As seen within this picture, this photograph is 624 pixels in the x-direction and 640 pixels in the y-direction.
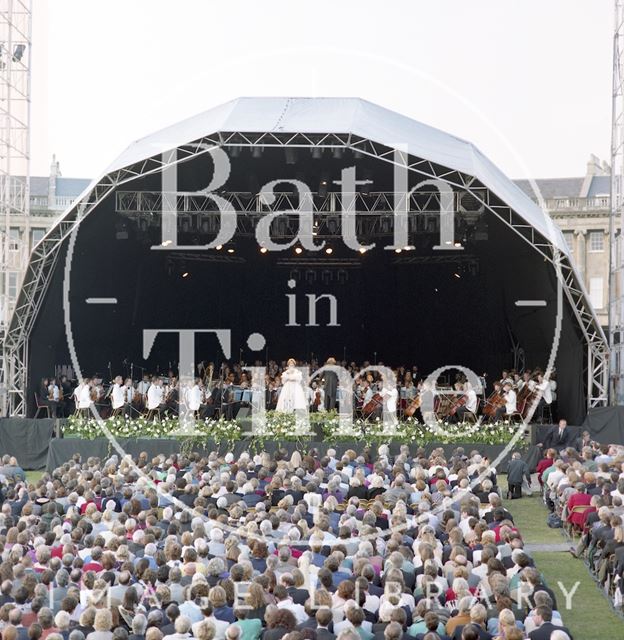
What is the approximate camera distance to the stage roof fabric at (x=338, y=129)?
2128cm

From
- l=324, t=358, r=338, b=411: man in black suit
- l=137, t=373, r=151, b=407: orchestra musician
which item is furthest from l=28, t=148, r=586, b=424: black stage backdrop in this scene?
l=324, t=358, r=338, b=411: man in black suit

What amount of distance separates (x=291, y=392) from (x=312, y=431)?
1.41 meters

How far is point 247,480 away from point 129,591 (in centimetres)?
596

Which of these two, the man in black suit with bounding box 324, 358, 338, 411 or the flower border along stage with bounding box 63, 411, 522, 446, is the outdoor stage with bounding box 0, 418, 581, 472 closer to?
the flower border along stage with bounding box 63, 411, 522, 446

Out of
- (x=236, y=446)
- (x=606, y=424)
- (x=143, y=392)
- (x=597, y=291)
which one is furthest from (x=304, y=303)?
(x=597, y=291)

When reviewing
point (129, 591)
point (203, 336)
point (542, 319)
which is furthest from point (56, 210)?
point (129, 591)

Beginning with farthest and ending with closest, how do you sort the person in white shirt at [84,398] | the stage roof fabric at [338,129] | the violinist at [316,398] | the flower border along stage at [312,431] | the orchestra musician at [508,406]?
the violinist at [316,398] < the person in white shirt at [84,398] < the orchestra musician at [508,406] < the flower border along stage at [312,431] < the stage roof fabric at [338,129]

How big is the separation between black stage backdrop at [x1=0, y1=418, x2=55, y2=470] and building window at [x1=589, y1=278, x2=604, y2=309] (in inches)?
1631

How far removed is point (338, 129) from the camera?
2108cm

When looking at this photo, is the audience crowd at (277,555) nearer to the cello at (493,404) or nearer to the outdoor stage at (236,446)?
the outdoor stage at (236,446)

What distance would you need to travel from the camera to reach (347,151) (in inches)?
918

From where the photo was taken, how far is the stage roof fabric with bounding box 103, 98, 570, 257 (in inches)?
838

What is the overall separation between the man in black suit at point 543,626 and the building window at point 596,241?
51627 millimetres

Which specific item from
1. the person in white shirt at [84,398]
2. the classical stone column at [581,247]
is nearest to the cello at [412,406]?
the person in white shirt at [84,398]
